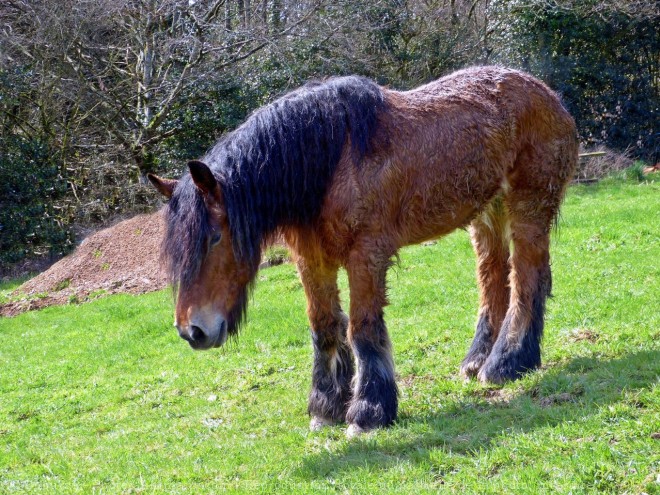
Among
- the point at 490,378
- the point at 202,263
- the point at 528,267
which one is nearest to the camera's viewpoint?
the point at 202,263

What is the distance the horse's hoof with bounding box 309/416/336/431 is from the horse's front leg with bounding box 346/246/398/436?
0.37 metres

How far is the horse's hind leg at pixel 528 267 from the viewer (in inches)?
251

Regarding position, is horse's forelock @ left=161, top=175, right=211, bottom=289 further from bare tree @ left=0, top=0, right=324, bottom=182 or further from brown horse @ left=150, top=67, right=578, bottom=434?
bare tree @ left=0, top=0, right=324, bottom=182

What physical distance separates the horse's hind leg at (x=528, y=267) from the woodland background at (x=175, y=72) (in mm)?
12035

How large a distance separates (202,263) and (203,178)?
57cm

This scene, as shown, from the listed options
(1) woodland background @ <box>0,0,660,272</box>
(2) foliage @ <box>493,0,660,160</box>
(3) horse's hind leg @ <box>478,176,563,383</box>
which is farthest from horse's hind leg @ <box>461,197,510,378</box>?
(2) foliage @ <box>493,0,660,160</box>

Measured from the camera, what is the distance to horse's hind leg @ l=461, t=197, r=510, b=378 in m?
6.70

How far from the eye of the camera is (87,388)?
8.59 metres

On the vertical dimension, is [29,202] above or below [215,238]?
below

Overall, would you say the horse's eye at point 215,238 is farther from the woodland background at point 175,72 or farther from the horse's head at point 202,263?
the woodland background at point 175,72

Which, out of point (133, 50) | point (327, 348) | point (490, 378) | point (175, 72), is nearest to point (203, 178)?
point (327, 348)

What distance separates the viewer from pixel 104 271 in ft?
49.2

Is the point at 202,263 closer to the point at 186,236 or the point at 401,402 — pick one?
the point at 186,236

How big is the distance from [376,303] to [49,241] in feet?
46.0
